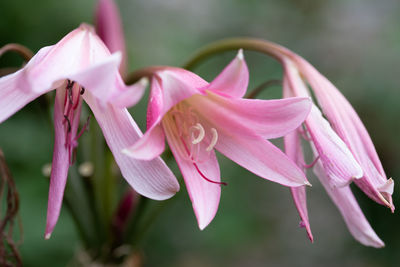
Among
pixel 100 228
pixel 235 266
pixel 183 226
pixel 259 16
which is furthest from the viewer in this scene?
pixel 235 266

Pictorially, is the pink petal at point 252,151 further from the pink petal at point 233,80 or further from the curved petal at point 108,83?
the curved petal at point 108,83

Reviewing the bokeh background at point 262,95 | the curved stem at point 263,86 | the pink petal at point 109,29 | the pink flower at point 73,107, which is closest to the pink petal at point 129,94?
the pink flower at point 73,107

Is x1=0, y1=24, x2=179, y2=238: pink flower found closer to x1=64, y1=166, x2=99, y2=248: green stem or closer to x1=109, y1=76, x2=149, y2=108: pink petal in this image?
x1=109, y1=76, x2=149, y2=108: pink petal

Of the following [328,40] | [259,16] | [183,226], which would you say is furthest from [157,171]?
[328,40]

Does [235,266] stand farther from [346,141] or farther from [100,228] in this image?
[346,141]

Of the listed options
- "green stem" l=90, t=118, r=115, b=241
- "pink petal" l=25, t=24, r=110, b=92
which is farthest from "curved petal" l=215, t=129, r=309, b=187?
"green stem" l=90, t=118, r=115, b=241

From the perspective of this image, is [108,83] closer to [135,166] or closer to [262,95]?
[135,166]

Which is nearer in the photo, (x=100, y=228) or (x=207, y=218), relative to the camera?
(x=207, y=218)
